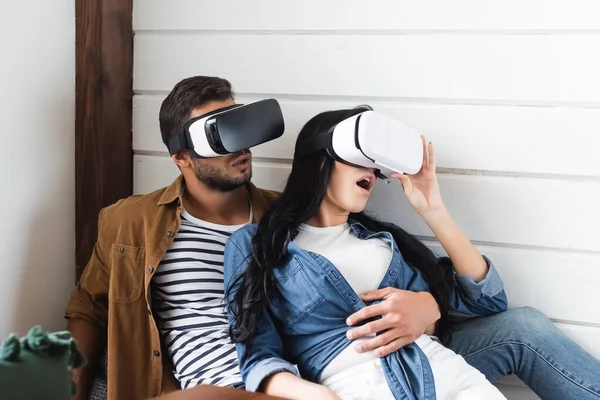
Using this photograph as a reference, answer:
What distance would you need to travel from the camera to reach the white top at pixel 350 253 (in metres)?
1.47

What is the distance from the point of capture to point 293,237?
1510 millimetres

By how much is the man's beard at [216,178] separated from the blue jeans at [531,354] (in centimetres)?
63

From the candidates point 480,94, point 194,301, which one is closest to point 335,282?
point 194,301

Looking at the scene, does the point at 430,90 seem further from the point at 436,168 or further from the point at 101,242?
the point at 101,242

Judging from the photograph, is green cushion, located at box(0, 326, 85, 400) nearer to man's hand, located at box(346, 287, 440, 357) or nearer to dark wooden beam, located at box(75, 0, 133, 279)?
man's hand, located at box(346, 287, 440, 357)

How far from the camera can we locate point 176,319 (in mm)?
1600

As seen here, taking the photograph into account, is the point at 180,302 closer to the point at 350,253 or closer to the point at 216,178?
the point at 216,178

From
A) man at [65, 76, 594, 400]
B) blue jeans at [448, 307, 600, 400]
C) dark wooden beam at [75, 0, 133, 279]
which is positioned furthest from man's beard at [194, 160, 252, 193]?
blue jeans at [448, 307, 600, 400]

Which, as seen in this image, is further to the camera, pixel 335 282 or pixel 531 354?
pixel 531 354

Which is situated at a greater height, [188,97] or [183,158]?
[188,97]

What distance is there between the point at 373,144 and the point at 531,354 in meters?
0.63

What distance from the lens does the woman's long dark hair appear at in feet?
4.71

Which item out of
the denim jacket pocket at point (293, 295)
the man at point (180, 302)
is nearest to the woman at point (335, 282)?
the denim jacket pocket at point (293, 295)

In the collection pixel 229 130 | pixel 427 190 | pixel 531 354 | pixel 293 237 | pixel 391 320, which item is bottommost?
pixel 531 354
